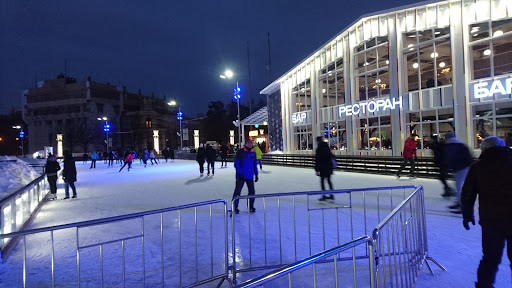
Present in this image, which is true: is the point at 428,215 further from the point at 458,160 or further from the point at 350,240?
the point at 350,240

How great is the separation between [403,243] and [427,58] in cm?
1587

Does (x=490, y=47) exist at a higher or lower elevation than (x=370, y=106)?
higher

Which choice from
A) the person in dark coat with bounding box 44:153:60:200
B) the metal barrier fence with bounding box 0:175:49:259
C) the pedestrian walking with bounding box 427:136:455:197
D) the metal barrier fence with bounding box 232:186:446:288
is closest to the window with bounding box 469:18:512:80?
the pedestrian walking with bounding box 427:136:455:197

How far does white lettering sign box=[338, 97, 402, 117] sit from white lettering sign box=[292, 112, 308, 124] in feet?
15.0

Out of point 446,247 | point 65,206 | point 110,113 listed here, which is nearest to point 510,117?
point 446,247

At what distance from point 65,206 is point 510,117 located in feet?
54.7

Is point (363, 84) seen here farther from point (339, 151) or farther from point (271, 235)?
point (271, 235)

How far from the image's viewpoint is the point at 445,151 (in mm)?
7789

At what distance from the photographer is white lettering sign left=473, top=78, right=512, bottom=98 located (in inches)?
536

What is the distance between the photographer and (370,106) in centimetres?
1978

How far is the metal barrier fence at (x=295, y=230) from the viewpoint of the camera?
4820 millimetres

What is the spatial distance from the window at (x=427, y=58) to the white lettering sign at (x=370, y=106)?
1.02 metres

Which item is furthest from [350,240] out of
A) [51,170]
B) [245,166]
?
[51,170]

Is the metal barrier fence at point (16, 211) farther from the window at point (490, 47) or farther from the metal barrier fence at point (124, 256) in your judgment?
the window at point (490, 47)
